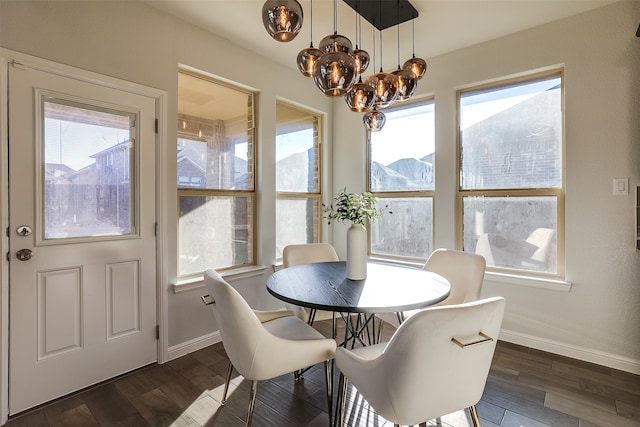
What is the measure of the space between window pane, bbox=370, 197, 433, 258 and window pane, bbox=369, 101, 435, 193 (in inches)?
6.4

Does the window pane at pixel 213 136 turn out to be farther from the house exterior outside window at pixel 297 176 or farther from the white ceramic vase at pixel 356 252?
the white ceramic vase at pixel 356 252

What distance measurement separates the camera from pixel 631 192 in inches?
89.9

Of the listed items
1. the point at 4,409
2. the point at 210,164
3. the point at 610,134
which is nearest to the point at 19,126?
the point at 210,164

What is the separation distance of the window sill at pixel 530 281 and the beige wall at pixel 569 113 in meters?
0.04

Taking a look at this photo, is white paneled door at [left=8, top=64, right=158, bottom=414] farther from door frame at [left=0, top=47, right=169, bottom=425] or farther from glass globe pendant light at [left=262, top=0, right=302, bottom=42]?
glass globe pendant light at [left=262, top=0, right=302, bottom=42]

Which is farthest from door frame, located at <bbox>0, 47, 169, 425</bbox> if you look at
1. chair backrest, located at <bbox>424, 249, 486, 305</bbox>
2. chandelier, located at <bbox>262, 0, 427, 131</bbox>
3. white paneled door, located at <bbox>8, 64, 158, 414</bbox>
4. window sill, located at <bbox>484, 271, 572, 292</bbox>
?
window sill, located at <bbox>484, 271, 572, 292</bbox>

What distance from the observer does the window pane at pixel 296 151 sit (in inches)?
136

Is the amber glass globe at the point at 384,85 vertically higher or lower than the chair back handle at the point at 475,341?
higher

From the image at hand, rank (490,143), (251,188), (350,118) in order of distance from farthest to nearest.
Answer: (350,118) < (251,188) < (490,143)

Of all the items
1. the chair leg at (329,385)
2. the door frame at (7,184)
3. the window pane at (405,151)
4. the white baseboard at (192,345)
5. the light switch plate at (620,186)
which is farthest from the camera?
the window pane at (405,151)

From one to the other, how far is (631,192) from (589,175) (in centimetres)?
27

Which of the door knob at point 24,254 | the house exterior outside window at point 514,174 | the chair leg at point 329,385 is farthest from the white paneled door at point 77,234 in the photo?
the house exterior outside window at point 514,174

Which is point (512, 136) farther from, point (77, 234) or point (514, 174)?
point (77, 234)

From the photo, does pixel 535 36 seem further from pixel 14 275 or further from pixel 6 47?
pixel 14 275
